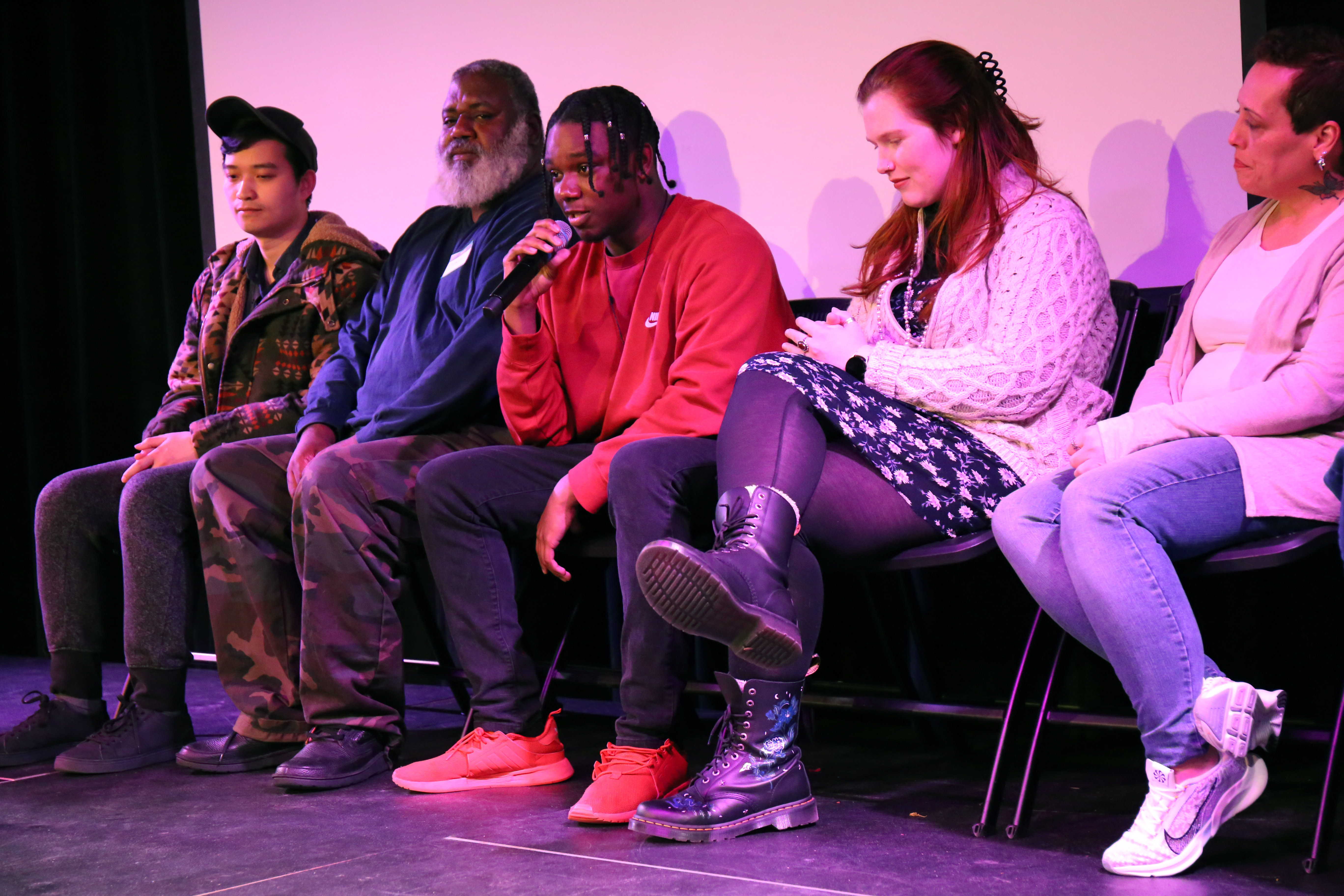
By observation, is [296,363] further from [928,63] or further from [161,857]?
[928,63]

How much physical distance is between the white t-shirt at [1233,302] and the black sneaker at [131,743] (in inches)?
83.3

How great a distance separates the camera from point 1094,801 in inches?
85.0

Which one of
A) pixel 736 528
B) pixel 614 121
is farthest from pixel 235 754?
pixel 614 121

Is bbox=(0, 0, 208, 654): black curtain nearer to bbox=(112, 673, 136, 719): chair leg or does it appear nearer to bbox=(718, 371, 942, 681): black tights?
bbox=(112, 673, 136, 719): chair leg

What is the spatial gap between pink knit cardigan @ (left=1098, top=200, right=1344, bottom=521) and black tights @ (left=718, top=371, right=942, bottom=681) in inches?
13.7

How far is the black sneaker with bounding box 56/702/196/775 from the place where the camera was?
263 centimetres

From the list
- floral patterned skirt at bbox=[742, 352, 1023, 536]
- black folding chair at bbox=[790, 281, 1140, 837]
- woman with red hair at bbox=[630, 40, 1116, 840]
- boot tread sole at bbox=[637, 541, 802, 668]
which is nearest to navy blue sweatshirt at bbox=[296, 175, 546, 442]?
woman with red hair at bbox=[630, 40, 1116, 840]

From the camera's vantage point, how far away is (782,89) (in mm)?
3082

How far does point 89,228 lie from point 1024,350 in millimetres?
3339

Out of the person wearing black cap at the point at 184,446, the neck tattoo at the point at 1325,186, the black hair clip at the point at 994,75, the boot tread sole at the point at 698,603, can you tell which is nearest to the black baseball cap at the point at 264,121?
the person wearing black cap at the point at 184,446

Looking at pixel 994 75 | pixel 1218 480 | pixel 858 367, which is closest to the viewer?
pixel 1218 480

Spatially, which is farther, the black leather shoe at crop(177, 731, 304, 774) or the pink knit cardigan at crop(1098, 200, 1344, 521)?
the black leather shoe at crop(177, 731, 304, 774)

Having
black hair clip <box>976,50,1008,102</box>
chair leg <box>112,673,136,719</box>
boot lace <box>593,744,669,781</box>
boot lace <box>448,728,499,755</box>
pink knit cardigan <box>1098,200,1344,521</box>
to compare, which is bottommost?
chair leg <box>112,673,136,719</box>

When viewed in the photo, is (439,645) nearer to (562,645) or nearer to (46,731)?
(562,645)
